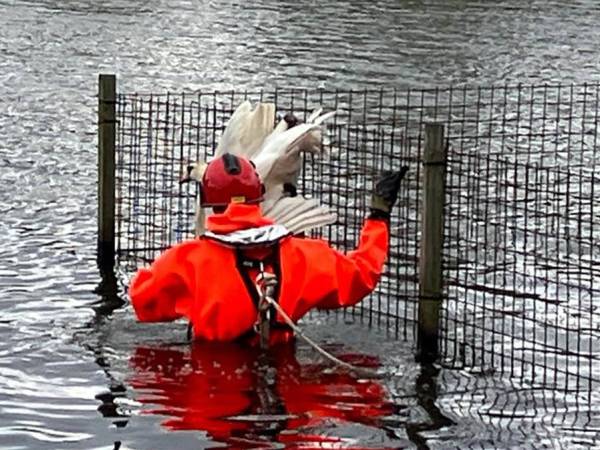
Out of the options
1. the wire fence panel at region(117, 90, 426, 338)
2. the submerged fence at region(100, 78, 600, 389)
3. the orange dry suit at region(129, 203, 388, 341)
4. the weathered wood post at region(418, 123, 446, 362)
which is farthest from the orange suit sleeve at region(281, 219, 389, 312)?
the wire fence panel at region(117, 90, 426, 338)

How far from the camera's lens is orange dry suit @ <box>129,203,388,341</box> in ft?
30.0

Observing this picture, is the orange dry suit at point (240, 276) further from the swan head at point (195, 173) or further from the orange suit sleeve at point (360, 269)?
the swan head at point (195, 173)

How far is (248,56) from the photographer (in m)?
31.9

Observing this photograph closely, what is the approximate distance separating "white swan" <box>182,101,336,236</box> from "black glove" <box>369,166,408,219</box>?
465 millimetres

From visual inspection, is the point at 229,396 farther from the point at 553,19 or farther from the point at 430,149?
the point at 553,19

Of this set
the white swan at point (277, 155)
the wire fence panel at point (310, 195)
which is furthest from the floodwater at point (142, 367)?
the white swan at point (277, 155)

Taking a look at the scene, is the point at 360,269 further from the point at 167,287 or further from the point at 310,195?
the point at 310,195

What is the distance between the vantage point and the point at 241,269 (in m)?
9.14

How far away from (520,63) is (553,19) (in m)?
11.3

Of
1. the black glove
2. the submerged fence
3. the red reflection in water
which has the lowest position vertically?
the red reflection in water

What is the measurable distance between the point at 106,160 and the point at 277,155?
2915mm

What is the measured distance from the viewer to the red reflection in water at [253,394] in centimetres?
864

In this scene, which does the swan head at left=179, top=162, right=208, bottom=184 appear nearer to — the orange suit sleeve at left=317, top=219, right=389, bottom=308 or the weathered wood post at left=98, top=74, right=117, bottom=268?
the orange suit sleeve at left=317, top=219, right=389, bottom=308

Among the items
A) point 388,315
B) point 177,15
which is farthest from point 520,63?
point 388,315
